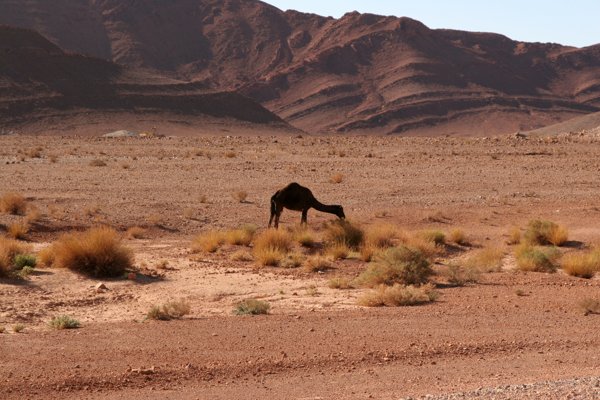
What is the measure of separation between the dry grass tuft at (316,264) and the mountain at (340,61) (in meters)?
123

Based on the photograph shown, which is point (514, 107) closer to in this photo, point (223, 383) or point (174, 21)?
point (174, 21)

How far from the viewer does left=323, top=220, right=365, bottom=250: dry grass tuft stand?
21359 millimetres

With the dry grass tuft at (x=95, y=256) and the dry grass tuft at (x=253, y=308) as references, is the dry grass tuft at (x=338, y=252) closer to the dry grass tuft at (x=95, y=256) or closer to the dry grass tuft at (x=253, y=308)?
the dry grass tuft at (x=95, y=256)

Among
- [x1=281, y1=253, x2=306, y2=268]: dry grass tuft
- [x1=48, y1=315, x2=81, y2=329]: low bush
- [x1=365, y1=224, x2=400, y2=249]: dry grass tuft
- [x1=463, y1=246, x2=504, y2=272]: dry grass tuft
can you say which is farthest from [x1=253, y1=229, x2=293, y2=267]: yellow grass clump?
[x1=48, y1=315, x2=81, y2=329]: low bush

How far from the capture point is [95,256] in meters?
18.0

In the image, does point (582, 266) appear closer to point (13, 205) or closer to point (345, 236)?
point (345, 236)

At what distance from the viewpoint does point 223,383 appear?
1056 centimetres

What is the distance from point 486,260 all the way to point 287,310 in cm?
632

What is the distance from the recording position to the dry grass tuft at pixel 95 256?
59.1 ft

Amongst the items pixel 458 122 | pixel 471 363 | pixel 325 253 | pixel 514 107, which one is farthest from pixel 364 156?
pixel 514 107

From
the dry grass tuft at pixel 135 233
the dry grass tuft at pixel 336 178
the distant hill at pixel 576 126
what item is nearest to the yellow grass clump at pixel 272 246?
the dry grass tuft at pixel 135 233

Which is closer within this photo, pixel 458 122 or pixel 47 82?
pixel 47 82

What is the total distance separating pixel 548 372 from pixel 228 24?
174m

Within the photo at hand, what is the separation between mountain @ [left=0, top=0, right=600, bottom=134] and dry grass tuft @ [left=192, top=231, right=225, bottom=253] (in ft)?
394
